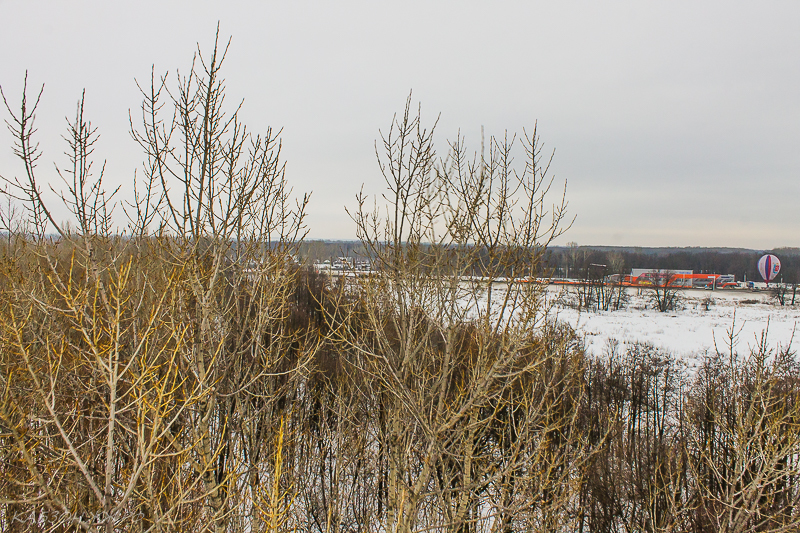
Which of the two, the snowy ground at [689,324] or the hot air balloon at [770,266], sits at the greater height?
the hot air balloon at [770,266]

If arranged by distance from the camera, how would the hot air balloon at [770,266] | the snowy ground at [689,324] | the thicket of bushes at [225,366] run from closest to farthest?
the thicket of bushes at [225,366], the snowy ground at [689,324], the hot air balloon at [770,266]

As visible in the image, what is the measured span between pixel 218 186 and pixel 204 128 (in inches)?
33.1

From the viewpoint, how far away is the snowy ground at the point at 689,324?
110ft

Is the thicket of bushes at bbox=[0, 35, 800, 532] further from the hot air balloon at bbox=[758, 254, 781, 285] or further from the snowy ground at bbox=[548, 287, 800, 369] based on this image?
the hot air balloon at bbox=[758, 254, 781, 285]

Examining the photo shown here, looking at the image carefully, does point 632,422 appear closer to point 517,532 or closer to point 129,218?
point 517,532

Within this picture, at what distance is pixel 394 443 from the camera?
880cm

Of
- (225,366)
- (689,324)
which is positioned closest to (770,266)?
(689,324)

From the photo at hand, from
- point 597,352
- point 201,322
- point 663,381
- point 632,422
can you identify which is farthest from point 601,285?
point 201,322

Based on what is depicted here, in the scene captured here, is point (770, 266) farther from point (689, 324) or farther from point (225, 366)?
point (225, 366)

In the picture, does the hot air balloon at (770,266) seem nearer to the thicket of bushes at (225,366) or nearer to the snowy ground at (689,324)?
the snowy ground at (689,324)

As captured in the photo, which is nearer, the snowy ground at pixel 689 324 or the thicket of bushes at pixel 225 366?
the thicket of bushes at pixel 225 366

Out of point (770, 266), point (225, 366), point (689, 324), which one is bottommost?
point (689, 324)

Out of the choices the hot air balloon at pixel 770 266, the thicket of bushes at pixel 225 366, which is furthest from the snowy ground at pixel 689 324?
the thicket of bushes at pixel 225 366

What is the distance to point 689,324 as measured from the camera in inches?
1671
